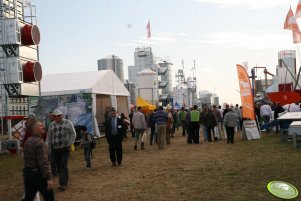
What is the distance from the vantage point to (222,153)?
14094 millimetres

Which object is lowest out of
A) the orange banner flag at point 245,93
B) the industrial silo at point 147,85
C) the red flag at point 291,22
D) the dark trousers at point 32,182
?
the dark trousers at point 32,182

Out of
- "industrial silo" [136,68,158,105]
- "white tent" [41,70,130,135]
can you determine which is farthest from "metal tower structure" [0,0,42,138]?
"industrial silo" [136,68,158,105]

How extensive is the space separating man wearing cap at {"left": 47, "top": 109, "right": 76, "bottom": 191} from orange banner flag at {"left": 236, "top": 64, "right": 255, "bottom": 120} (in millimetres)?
11748

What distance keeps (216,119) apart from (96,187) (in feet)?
39.4

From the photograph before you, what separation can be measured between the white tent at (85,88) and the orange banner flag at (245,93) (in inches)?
301

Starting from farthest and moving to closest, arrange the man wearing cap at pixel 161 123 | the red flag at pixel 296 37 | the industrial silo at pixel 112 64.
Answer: the industrial silo at pixel 112 64 < the red flag at pixel 296 37 < the man wearing cap at pixel 161 123

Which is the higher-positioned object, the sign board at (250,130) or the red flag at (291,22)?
the red flag at (291,22)

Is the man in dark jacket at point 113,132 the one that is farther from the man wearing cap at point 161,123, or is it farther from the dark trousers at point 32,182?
the dark trousers at point 32,182

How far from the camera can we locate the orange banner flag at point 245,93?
18.9 meters

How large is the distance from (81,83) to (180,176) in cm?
1422

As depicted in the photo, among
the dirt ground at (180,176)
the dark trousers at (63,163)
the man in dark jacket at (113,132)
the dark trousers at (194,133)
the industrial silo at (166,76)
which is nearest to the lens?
the dirt ground at (180,176)

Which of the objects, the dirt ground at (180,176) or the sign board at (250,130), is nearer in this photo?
the dirt ground at (180,176)

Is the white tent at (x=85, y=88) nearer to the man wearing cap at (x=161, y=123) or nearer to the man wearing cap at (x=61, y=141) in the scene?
the man wearing cap at (x=161, y=123)

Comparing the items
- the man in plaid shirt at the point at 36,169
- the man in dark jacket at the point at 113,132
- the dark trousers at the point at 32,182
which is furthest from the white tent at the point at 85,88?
the dark trousers at the point at 32,182
